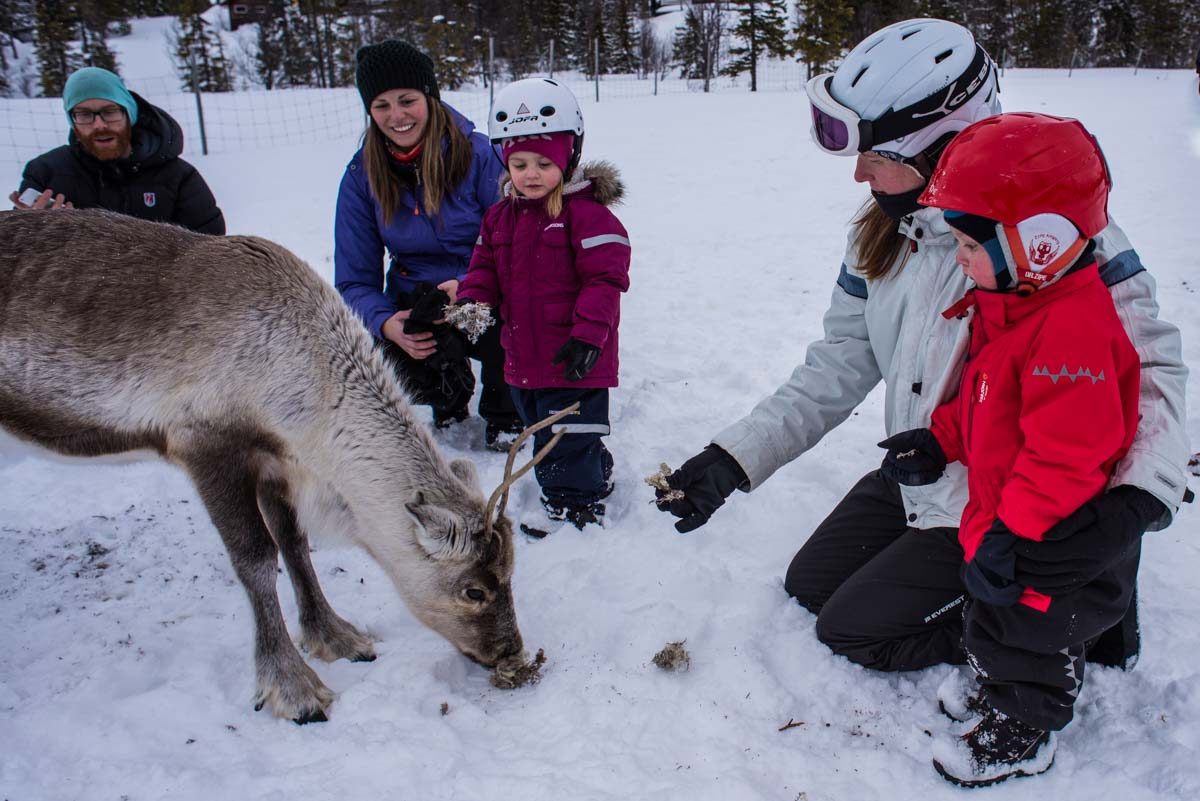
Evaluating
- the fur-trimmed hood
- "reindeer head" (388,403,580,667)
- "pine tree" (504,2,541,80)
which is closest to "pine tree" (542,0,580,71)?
"pine tree" (504,2,541,80)

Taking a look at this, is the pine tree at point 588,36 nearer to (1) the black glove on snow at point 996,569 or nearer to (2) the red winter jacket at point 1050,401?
(2) the red winter jacket at point 1050,401

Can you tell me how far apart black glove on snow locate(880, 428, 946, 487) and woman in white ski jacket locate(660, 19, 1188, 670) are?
4.0 inches

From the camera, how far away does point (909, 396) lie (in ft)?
7.87

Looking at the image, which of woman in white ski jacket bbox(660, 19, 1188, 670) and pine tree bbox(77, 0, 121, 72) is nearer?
woman in white ski jacket bbox(660, 19, 1188, 670)

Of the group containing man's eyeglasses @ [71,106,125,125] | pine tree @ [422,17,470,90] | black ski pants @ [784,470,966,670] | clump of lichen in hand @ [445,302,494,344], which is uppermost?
pine tree @ [422,17,470,90]

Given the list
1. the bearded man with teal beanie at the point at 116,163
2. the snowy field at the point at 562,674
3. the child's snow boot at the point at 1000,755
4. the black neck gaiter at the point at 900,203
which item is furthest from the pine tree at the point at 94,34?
the child's snow boot at the point at 1000,755

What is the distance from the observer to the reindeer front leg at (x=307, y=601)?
9.06 ft

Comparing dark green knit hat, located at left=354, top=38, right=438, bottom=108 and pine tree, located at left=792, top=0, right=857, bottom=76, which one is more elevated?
pine tree, located at left=792, top=0, right=857, bottom=76

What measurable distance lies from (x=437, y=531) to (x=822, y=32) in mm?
38251

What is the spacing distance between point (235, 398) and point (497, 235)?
144 cm

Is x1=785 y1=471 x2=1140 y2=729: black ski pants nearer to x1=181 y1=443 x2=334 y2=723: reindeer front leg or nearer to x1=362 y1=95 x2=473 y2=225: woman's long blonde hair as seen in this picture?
x1=181 y1=443 x2=334 y2=723: reindeer front leg

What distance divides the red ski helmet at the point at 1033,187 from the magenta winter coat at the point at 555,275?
156cm

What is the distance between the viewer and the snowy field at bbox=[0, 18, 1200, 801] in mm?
2174

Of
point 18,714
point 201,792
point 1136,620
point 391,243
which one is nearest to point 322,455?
point 201,792
